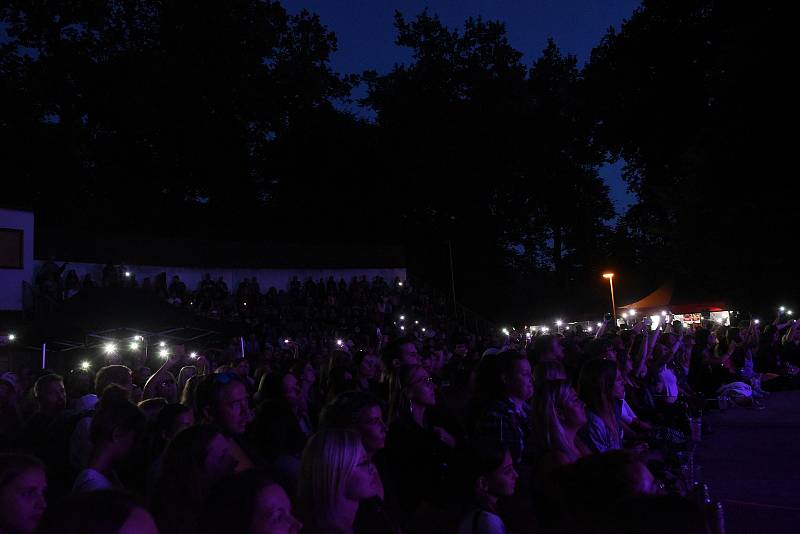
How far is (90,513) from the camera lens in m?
2.08

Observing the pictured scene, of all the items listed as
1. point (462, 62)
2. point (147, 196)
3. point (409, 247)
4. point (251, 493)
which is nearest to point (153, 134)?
point (147, 196)

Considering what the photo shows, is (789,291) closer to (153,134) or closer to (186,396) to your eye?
(186,396)

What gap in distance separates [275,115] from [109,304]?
3002 centimetres

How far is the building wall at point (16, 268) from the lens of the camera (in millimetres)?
20500

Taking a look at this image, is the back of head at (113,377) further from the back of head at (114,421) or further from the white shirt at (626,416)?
the white shirt at (626,416)

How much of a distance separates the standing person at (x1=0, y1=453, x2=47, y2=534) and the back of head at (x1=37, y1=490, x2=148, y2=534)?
87 cm

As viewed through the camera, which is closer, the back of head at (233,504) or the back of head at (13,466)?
the back of head at (233,504)

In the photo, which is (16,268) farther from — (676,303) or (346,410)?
(676,303)

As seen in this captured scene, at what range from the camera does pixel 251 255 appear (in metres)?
28.0

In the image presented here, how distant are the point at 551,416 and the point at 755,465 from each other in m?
5.54

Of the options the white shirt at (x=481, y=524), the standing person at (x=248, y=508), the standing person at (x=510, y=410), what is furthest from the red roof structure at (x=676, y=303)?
the standing person at (x=248, y=508)

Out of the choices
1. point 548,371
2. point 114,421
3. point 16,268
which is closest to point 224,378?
point 114,421

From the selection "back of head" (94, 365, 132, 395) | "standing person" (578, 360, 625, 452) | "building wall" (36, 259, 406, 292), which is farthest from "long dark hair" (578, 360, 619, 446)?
"building wall" (36, 259, 406, 292)

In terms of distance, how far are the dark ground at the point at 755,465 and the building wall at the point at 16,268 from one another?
19.0 meters
